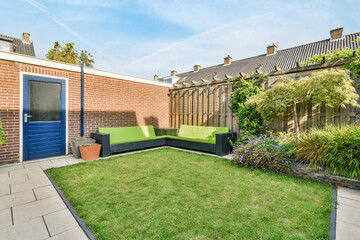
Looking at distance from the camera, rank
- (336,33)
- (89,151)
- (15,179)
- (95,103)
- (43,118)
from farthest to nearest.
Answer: (336,33), (95,103), (43,118), (89,151), (15,179)

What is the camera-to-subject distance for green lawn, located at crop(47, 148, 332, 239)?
67.4 inches

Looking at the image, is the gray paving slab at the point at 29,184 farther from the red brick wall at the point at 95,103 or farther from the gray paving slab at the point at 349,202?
the gray paving slab at the point at 349,202

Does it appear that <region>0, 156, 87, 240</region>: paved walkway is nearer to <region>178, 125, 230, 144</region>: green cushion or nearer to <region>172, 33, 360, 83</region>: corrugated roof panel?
<region>178, 125, 230, 144</region>: green cushion

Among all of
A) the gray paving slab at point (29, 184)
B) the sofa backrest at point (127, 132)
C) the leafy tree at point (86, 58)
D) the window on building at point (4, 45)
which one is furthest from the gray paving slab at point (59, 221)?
the leafy tree at point (86, 58)

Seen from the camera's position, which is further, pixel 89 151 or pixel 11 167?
pixel 89 151

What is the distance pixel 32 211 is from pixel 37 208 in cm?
8

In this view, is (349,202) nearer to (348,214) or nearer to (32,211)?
(348,214)

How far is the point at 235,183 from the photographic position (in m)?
2.95

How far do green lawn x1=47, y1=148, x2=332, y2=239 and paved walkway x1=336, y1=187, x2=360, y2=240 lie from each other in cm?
11

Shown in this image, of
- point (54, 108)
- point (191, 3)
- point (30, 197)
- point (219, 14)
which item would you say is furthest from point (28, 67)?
point (219, 14)

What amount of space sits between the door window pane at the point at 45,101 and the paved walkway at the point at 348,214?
243 inches

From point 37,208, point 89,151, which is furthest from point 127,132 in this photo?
point 37,208

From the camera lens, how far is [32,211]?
211cm

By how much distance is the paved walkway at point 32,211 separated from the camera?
170 cm
